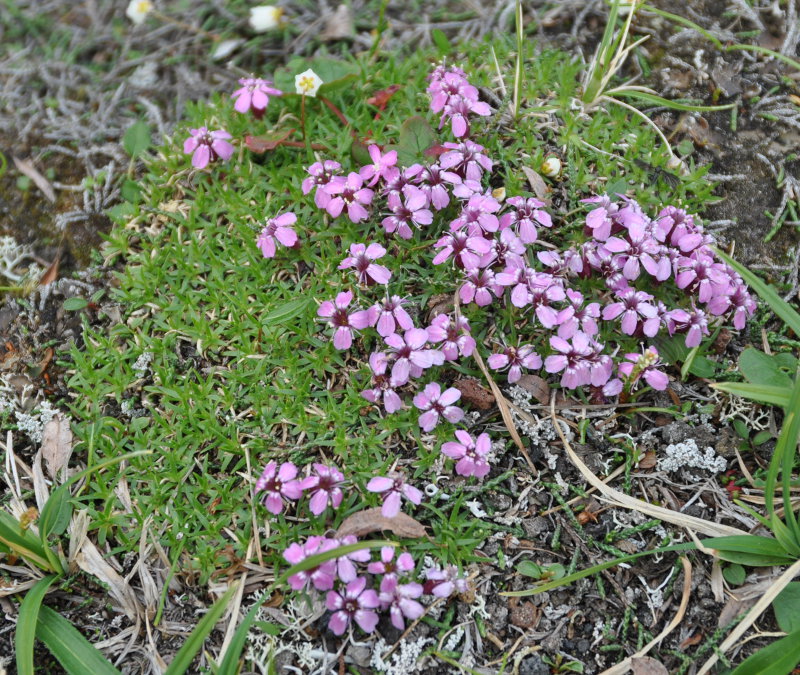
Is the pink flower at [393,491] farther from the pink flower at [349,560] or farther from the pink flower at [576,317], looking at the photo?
the pink flower at [576,317]

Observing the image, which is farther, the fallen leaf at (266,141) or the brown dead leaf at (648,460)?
the fallen leaf at (266,141)

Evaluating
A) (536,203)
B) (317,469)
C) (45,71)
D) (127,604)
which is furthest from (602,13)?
(127,604)

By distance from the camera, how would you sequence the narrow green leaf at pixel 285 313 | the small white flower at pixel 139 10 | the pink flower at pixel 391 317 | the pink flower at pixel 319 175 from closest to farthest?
the pink flower at pixel 391 317 < the narrow green leaf at pixel 285 313 < the pink flower at pixel 319 175 < the small white flower at pixel 139 10

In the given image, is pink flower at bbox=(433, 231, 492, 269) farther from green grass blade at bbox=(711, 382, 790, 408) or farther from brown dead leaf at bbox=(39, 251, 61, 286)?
brown dead leaf at bbox=(39, 251, 61, 286)

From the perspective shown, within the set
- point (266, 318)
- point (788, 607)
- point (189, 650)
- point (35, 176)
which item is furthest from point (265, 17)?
point (788, 607)

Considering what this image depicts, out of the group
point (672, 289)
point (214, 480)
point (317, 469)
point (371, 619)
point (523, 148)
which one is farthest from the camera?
point (523, 148)

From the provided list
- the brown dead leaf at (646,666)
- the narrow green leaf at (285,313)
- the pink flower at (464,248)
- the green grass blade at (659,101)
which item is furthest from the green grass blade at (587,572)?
the green grass blade at (659,101)

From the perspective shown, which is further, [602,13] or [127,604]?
[602,13]

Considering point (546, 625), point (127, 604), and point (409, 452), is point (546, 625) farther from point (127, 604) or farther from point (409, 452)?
point (127, 604)
